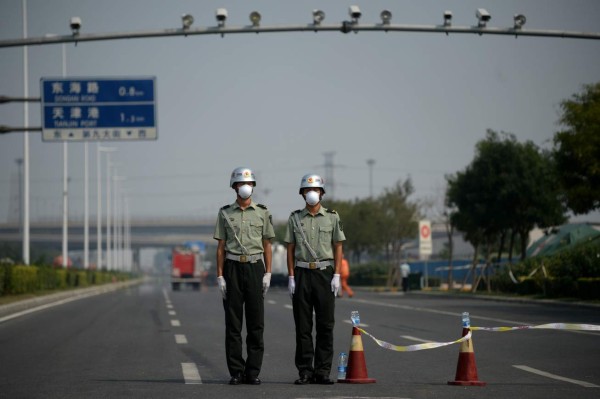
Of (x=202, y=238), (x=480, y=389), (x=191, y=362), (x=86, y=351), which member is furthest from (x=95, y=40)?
(x=202, y=238)

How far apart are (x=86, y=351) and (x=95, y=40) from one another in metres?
9.64

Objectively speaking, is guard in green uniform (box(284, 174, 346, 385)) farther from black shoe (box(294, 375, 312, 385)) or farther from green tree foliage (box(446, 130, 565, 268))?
green tree foliage (box(446, 130, 565, 268))

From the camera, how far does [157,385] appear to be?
11.7 metres

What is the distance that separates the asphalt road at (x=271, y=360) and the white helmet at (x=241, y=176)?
2.15 m

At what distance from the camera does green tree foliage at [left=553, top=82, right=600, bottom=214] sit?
33.8 m

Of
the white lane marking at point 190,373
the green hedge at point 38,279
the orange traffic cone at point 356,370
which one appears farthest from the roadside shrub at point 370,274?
the orange traffic cone at point 356,370

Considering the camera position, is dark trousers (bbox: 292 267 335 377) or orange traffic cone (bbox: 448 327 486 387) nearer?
orange traffic cone (bbox: 448 327 486 387)

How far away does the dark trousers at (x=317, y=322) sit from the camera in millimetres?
11664

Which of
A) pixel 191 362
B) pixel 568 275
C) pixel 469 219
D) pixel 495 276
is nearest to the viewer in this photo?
pixel 191 362

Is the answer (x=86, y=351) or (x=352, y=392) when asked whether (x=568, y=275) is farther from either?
(x=352, y=392)

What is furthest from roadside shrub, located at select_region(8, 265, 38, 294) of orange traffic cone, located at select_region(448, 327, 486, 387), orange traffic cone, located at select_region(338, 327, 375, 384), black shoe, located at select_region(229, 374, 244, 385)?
orange traffic cone, located at select_region(448, 327, 486, 387)

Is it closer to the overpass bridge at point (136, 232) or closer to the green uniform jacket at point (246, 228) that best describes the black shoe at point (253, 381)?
the green uniform jacket at point (246, 228)

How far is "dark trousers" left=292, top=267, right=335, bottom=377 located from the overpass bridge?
127 meters

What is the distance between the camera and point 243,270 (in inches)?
465
